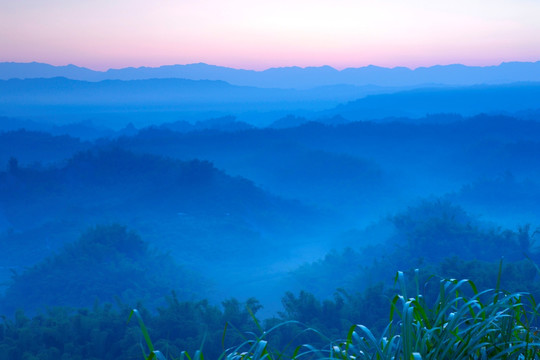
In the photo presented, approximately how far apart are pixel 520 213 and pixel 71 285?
126 ft

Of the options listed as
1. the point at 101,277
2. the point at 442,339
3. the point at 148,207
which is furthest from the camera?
the point at 148,207

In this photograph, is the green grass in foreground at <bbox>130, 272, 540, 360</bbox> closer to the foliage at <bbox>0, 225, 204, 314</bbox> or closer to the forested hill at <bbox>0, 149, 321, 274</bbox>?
the foliage at <bbox>0, 225, 204, 314</bbox>

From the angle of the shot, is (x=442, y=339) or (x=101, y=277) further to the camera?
(x=101, y=277)

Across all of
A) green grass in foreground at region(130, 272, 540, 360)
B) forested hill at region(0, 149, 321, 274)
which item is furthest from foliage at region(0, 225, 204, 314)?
green grass in foreground at region(130, 272, 540, 360)

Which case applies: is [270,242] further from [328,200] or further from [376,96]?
[376,96]

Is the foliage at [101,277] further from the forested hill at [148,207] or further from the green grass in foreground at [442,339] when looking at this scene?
the green grass in foreground at [442,339]

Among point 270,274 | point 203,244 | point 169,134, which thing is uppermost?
point 169,134

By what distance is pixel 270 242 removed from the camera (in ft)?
133

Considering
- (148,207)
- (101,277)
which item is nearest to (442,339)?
(101,277)

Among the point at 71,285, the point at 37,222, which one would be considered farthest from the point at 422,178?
the point at 71,285

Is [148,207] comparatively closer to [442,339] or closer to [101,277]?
[101,277]

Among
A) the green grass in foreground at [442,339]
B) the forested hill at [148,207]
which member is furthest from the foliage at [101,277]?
the green grass in foreground at [442,339]

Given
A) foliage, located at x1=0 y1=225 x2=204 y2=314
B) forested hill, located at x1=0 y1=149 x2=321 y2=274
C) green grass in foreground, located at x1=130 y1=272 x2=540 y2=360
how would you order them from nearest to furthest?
green grass in foreground, located at x1=130 y1=272 x2=540 y2=360 → foliage, located at x1=0 y1=225 x2=204 y2=314 → forested hill, located at x1=0 y1=149 x2=321 y2=274

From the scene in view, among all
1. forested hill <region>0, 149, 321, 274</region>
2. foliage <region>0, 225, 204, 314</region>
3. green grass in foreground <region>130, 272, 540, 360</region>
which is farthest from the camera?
forested hill <region>0, 149, 321, 274</region>
